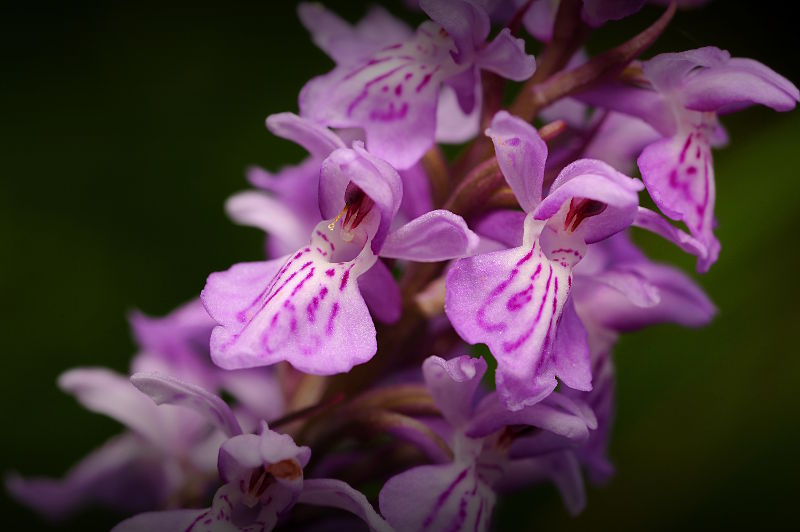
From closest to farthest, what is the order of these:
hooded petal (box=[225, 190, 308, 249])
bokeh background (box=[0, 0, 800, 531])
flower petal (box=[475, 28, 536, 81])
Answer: flower petal (box=[475, 28, 536, 81]) → hooded petal (box=[225, 190, 308, 249]) → bokeh background (box=[0, 0, 800, 531])

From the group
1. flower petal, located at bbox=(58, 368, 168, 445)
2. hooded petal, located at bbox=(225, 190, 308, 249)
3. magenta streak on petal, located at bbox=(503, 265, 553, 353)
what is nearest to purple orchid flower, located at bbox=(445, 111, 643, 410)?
magenta streak on petal, located at bbox=(503, 265, 553, 353)

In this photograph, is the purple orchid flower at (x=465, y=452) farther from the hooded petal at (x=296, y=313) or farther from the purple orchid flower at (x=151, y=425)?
the purple orchid flower at (x=151, y=425)

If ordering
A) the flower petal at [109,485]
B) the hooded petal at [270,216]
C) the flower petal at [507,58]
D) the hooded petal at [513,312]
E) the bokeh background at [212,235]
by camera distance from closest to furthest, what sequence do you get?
the hooded petal at [513,312]
the flower petal at [507,58]
the hooded petal at [270,216]
the flower petal at [109,485]
the bokeh background at [212,235]

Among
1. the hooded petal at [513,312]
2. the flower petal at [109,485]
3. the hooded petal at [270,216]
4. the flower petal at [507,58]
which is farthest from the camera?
the flower petal at [109,485]

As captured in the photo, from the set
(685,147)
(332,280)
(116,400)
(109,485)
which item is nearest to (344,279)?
(332,280)

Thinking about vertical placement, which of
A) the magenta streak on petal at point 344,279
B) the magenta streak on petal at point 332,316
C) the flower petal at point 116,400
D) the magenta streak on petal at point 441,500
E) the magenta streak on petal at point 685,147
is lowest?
the flower petal at point 116,400

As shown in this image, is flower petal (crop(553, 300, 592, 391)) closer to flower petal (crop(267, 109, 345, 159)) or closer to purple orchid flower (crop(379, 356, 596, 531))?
purple orchid flower (crop(379, 356, 596, 531))

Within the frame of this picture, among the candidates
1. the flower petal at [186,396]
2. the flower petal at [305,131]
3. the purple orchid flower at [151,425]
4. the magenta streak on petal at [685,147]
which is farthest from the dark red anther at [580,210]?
the purple orchid flower at [151,425]
